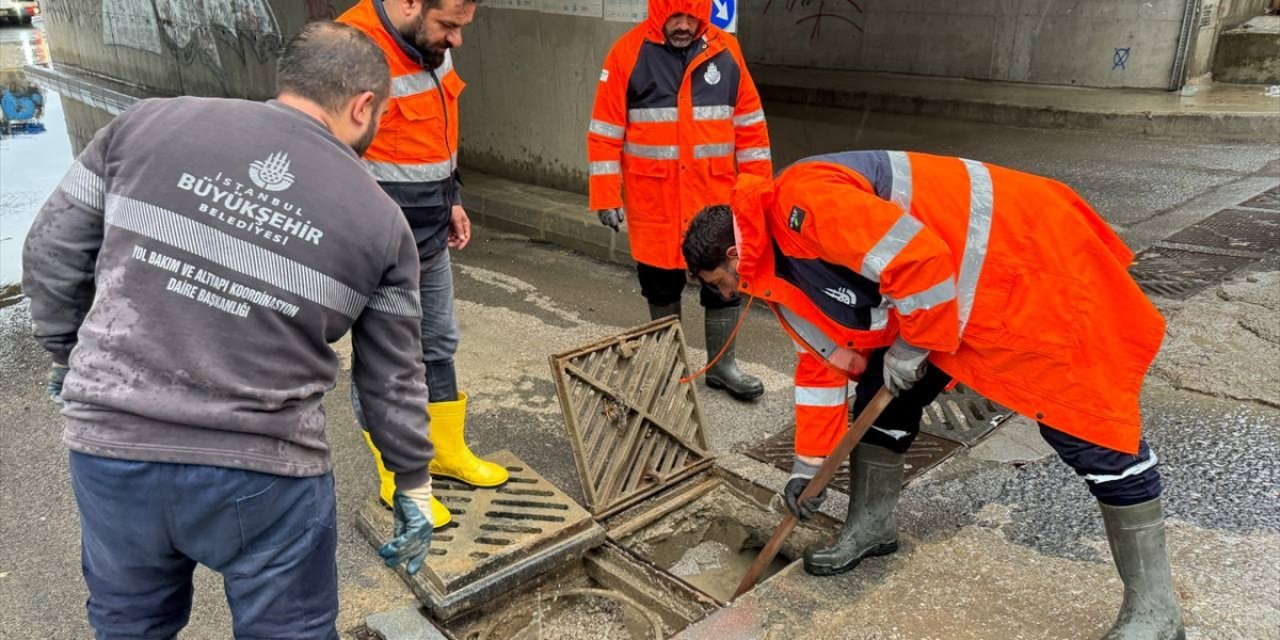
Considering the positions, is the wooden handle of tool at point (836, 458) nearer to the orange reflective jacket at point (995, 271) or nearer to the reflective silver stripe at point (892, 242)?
the orange reflective jacket at point (995, 271)

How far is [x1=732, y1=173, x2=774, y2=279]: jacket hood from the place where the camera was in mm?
2250

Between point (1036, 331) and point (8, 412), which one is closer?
point (1036, 331)

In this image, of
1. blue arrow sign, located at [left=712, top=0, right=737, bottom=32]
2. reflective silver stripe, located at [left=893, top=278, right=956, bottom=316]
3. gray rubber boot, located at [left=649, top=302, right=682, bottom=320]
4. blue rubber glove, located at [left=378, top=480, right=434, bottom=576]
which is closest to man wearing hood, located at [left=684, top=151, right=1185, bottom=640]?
reflective silver stripe, located at [left=893, top=278, right=956, bottom=316]

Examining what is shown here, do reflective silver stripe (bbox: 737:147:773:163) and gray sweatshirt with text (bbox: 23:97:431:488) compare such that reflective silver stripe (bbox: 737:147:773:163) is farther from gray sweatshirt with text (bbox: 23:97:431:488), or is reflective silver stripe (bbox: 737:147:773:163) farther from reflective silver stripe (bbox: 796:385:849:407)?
gray sweatshirt with text (bbox: 23:97:431:488)

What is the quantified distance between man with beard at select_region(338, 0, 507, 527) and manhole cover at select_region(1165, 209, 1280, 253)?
4903mm

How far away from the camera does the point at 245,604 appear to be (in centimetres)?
163

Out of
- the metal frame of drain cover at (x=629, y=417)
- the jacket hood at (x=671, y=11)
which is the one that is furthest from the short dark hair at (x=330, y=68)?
the jacket hood at (x=671, y=11)

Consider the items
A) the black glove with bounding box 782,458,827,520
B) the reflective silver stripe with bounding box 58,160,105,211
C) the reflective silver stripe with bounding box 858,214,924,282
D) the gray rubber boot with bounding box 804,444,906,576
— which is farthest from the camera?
the gray rubber boot with bounding box 804,444,906,576

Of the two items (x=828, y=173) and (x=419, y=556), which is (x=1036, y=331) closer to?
(x=828, y=173)

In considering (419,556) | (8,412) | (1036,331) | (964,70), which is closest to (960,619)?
(1036,331)

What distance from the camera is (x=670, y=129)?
3.63 m

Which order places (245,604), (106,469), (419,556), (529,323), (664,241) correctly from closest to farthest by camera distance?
(106,469), (245,604), (419,556), (664,241), (529,323)

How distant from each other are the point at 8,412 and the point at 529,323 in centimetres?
244

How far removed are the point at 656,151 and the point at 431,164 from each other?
4.08 ft
